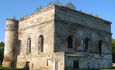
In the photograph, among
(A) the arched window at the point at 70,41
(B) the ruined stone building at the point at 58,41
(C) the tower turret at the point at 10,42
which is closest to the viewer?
(B) the ruined stone building at the point at 58,41

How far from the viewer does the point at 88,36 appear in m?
16.1

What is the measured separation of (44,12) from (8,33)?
19.2 ft

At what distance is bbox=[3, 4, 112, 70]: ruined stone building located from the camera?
1309 cm

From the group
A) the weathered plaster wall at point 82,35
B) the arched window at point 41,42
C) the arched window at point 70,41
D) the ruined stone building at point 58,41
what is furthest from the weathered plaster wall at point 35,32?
the arched window at point 70,41

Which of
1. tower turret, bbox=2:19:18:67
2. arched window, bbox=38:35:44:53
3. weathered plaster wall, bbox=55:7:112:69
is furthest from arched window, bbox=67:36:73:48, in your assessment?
tower turret, bbox=2:19:18:67

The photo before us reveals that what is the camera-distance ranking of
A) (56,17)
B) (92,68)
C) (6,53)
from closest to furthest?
(56,17), (92,68), (6,53)

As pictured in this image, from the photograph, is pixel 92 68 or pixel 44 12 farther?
pixel 92 68

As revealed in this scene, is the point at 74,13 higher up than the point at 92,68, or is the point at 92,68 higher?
the point at 74,13

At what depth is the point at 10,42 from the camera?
17.8 m

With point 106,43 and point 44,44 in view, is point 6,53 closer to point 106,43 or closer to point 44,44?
point 44,44

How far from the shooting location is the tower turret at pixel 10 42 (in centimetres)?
1741

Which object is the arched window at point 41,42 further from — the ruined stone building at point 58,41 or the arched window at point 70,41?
the arched window at point 70,41

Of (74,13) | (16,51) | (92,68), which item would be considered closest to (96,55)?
(92,68)

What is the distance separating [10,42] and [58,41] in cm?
698
